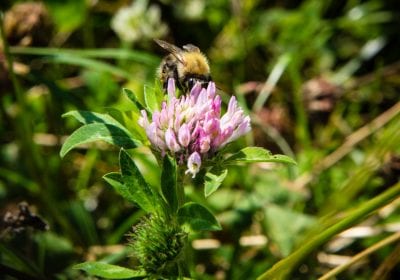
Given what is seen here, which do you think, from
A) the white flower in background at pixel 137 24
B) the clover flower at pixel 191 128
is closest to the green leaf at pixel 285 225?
the clover flower at pixel 191 128

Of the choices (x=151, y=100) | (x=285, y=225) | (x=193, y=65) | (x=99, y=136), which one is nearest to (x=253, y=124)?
(x=285, y=225)

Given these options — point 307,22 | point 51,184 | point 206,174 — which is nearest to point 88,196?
point 51,184

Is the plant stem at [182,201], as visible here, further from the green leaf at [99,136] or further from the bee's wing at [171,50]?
the bee's wing at [171,50]

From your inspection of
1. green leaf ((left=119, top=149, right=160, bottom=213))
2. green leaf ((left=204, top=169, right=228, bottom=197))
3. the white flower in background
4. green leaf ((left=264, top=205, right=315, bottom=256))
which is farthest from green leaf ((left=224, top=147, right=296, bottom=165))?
the white flower in background

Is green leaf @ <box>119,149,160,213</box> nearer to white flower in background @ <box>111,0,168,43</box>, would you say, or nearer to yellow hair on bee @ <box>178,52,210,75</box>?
yellow hair on bee @ <box>178,52,210,75</box>

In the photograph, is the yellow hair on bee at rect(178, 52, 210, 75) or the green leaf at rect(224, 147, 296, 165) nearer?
the green leaf at rect(224, 147, 296, 165)

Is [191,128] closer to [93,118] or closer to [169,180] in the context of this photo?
[169,180]
